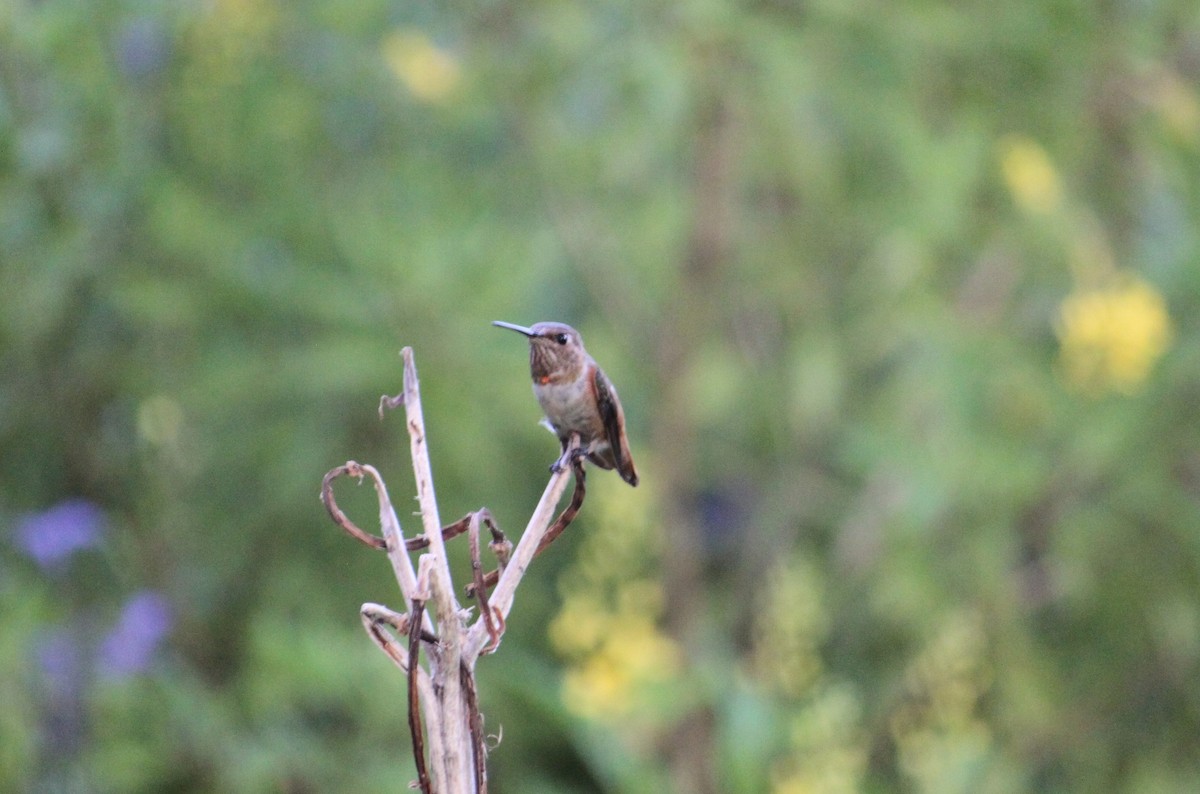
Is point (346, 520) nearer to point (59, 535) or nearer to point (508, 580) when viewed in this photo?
point (508, 580)

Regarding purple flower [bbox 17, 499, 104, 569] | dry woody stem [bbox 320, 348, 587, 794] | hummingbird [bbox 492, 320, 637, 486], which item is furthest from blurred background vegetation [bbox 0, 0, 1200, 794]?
dry woody stem [bbox 320, 348, 587, 794]

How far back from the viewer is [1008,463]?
4098 mm

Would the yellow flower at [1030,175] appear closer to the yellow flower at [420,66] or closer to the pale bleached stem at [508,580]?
the yellow flower at [420,66]

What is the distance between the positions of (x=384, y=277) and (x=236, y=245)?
443mm

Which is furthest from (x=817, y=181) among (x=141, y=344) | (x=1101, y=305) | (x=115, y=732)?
(x=115, y=732)

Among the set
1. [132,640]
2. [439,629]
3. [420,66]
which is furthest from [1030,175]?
[439,629]

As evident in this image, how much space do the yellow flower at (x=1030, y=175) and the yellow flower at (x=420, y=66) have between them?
1610 mm

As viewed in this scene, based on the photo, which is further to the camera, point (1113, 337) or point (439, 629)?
point (1113, 337)

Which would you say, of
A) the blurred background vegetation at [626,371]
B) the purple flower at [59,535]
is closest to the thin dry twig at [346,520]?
the blurred background vegetation at [626,371]

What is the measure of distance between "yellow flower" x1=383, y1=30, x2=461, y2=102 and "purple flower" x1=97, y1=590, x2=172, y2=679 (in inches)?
62.9

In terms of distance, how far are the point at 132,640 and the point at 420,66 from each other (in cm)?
176

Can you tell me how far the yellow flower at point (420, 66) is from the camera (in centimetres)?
415

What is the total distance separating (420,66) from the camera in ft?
13.6

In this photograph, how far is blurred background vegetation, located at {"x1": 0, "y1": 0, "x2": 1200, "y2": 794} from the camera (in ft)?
11.8
